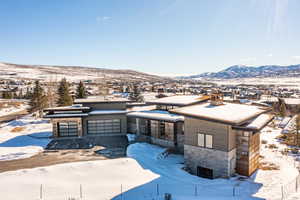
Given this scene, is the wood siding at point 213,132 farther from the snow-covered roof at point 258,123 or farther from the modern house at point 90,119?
the modern house at point 90,119

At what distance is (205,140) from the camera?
1582 centimetres

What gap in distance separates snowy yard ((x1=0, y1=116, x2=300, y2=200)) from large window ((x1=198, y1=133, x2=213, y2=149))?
2.45m

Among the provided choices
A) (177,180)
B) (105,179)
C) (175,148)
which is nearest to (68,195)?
(105,179)

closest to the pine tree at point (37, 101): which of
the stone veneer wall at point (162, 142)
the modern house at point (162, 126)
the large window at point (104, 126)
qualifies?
the large window at point (104, 126)

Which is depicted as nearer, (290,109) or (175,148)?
(175,148)

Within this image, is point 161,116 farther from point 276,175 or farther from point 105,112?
point 276,175

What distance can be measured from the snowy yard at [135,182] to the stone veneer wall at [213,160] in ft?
2.54

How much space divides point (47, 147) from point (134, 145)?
9169mm

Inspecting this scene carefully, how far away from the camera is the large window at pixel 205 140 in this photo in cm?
1556

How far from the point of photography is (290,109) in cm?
4803

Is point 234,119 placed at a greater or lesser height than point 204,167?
greater

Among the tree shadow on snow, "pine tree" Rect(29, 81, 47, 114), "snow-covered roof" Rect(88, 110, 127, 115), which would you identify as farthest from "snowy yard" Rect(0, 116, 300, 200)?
"pine tree" Rect(29, 81, 47, 114)

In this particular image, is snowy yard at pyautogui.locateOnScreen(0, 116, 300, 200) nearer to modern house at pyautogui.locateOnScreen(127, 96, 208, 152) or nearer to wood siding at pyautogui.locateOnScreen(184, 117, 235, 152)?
wood siding at pyautogui.locateOnScreen(184, 117, 235, 152)

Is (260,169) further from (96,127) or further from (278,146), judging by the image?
(96,127)
